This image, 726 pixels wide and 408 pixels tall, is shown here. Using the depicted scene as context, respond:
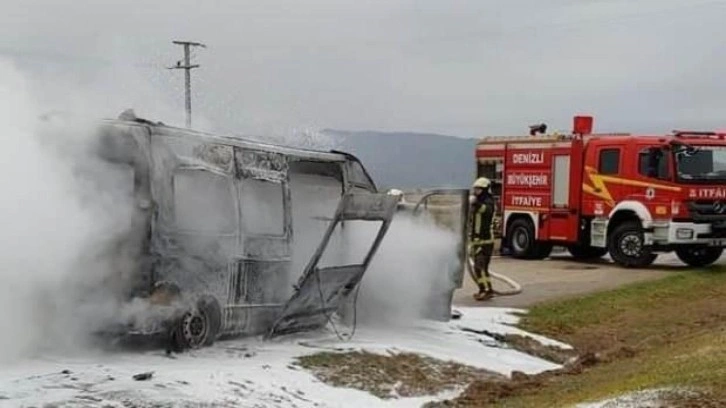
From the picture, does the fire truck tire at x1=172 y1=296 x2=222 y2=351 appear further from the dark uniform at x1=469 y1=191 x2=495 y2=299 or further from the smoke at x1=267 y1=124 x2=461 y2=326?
the dark uniform at x1=469 y1=191 x2=495 y2=299

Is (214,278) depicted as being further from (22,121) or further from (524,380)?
(524,380)

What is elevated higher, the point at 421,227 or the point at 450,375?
the point at 421,227

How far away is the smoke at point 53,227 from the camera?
802cm

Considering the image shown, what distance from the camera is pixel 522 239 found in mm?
24656

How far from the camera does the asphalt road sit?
1667 centimetres

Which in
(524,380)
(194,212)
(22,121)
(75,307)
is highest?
(22,121)

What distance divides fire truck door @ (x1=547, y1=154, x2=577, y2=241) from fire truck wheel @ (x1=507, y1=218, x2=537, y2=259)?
704mm

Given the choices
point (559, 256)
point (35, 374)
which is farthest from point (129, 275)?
point (559, 256)

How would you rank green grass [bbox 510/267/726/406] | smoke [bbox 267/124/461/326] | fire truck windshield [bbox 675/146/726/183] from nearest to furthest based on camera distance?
green grass [bbox 510/267/726/406] < smoke [bbox 267/124/461/326] < fire truck windshield [bbox 675/146/726/183]

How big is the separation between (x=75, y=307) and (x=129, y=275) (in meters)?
0.48

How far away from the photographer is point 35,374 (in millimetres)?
7672

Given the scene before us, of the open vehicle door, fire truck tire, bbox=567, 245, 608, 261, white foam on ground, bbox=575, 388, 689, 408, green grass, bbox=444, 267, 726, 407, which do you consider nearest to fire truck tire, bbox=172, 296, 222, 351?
the open vehicle door

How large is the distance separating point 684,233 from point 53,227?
15.5 metres

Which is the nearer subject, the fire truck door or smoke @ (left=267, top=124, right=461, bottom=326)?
smoke @ (left=267, top=124, right=461, bottom=326)
